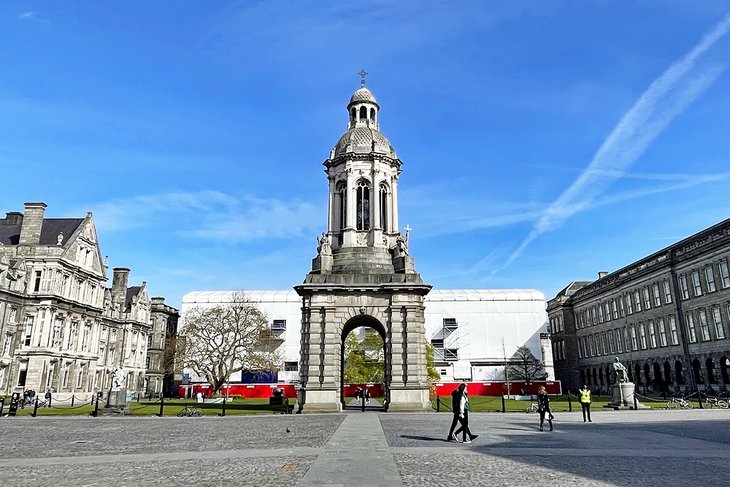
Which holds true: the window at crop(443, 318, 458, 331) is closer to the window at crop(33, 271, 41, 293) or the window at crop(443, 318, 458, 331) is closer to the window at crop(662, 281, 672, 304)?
the window at crop(662, 281, 672, 304)

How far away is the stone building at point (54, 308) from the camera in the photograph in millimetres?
56469

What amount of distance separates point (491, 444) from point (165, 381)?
278ft

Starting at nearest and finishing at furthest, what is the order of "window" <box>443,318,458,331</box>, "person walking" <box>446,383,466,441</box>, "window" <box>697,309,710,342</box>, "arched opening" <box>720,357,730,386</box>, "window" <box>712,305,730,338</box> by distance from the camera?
"person walking" <box>446,383,466,441</box>
"arched opening" <box>720,357,730,386</box>
"window" <box>712,305,730,338</box>
"window" <box>697,309,710,342</box>
"window" <box>443,318,458,331</box>

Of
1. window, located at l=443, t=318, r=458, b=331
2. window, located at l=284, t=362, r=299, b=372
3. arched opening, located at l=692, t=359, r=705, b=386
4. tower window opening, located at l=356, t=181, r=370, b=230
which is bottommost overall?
arched opening, located at l=692, t=359, r=705, b=386

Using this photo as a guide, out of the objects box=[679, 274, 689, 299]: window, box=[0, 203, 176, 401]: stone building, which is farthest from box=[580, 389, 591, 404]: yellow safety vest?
box=[0, 203, 176, 401]: stone building

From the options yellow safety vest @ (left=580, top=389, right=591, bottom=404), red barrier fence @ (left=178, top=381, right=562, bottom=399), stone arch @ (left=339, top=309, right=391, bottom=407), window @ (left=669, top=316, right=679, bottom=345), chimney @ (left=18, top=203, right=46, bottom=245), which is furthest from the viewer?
red barrier fence @ (left=178, top=381, right=562, bottom=399)

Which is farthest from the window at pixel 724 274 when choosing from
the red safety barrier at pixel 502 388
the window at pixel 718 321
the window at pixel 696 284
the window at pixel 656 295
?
the red safety barrier at pixel 502 388

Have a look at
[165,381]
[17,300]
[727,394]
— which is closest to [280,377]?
[165,381]

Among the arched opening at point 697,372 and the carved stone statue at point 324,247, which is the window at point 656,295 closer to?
the arched opening at point 697,372

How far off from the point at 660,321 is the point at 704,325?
8.04 metres

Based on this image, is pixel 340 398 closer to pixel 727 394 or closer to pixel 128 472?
pixel 128 472

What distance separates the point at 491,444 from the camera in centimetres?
1602

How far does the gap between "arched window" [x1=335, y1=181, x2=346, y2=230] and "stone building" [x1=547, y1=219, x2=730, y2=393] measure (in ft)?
123

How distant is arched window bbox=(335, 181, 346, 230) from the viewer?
38303 millimetres
